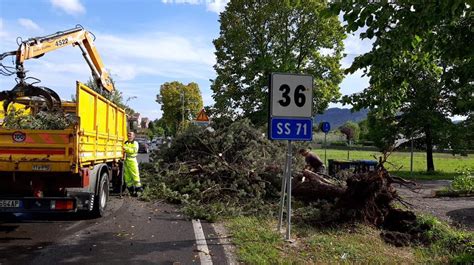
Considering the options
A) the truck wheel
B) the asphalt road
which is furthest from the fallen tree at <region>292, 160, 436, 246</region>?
the truck wheel

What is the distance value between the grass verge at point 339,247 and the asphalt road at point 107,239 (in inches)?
21.7

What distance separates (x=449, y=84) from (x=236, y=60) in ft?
74.9

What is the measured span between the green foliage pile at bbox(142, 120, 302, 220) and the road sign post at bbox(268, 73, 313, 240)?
2.69 meters

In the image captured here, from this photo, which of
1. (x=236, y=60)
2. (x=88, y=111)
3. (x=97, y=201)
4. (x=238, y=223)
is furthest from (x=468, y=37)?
(x=236, y=60)

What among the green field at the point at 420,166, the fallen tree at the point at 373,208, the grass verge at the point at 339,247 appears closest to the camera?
the grass verge at the point at 339,247

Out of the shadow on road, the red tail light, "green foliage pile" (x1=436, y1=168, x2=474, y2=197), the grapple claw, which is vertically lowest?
the shadow on road

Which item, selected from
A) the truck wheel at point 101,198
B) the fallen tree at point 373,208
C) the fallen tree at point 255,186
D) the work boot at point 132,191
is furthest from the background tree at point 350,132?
the truck wheel at point 101,198

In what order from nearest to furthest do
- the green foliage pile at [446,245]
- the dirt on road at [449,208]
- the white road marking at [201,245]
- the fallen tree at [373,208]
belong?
the white road marking at [201,245] → the green foliage pile at [446,245] → the fallen tree at [373,208] → the dirt on road at [449,208]

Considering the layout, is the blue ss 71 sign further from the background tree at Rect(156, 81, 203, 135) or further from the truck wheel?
the background tree at Rect(156, 81, 203, 135)

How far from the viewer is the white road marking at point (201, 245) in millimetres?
6687

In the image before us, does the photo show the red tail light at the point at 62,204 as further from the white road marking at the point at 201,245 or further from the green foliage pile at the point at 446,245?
the green foliage pile at the point at 446,245

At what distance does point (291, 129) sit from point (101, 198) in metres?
4.33

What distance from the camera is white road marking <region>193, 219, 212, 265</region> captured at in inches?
263

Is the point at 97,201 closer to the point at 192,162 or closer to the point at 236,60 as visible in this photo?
the point at 192,162
